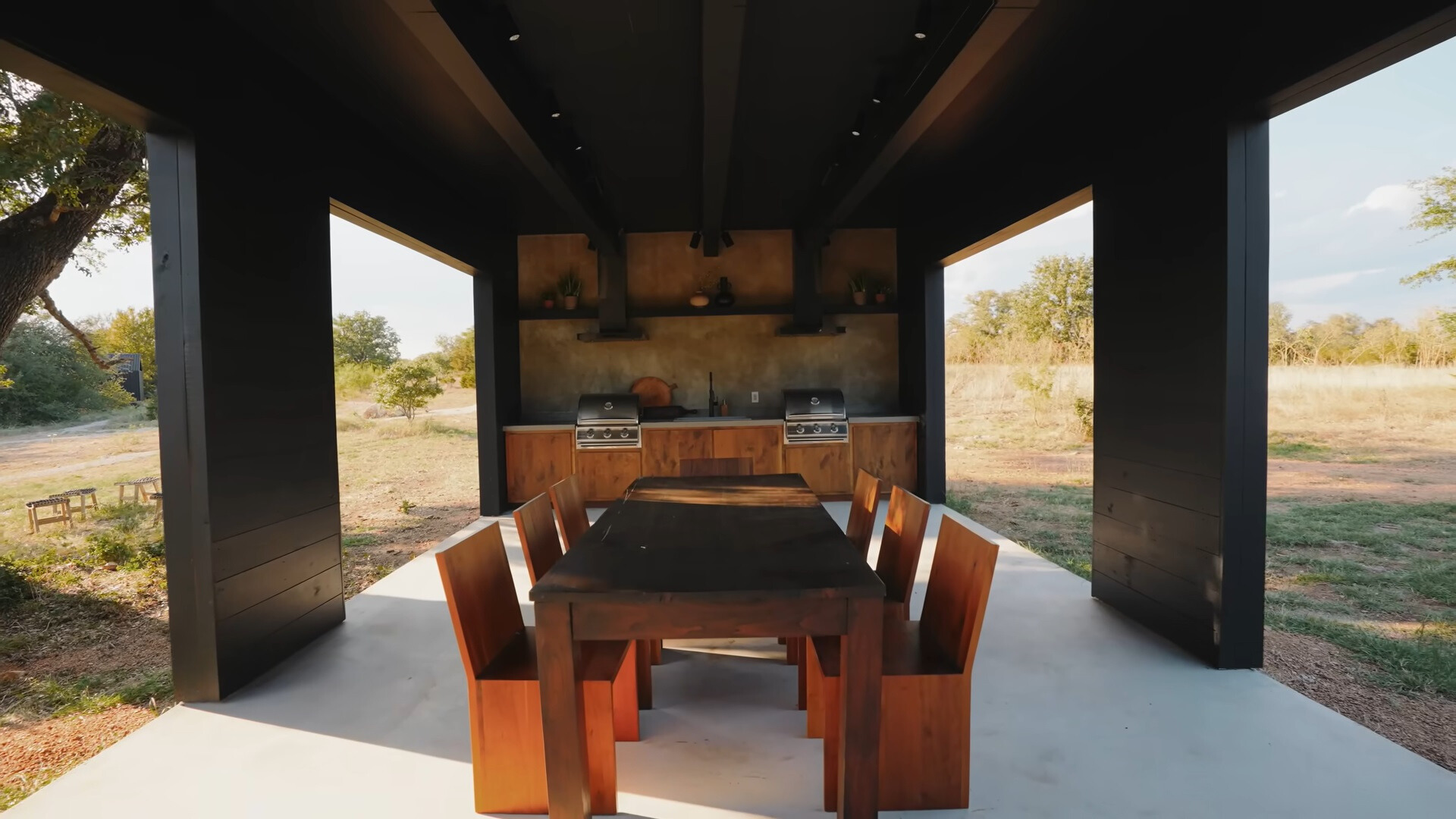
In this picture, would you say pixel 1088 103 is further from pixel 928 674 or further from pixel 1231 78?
pixel 928 674

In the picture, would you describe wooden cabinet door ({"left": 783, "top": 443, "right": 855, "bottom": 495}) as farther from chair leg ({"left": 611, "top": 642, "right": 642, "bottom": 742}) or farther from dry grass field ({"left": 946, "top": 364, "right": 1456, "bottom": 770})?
chair leg ({"left": 611, "top": 642, "right": 642, "bottom": 742})

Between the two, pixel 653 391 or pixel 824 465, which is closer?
pixel 824 465

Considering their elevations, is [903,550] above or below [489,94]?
below

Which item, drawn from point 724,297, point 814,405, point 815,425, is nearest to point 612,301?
point 724,297

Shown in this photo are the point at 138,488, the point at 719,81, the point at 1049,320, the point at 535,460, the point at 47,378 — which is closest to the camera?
the point at 719,81

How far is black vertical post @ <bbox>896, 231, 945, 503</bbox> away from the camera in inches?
253

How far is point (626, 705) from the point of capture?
2256mm

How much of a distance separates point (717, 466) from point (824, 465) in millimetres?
2757

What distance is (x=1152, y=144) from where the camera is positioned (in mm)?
3248

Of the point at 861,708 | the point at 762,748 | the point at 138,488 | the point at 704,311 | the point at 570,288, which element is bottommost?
the point at 762,748

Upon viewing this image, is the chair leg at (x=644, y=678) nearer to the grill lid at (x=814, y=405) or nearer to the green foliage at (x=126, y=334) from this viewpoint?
the green foliage at (x=126, y=334)

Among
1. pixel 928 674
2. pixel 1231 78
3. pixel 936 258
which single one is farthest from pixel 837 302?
pixel 928 674

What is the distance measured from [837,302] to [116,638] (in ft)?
20.5

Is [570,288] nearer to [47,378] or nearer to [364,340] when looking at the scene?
[47,378]
